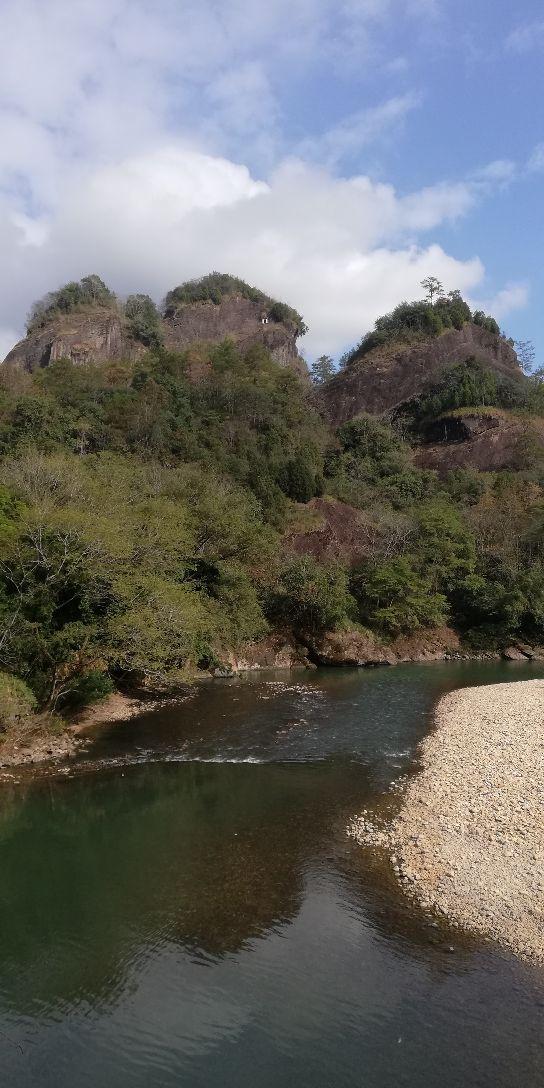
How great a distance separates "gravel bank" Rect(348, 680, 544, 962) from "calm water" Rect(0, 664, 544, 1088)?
0.68 metres

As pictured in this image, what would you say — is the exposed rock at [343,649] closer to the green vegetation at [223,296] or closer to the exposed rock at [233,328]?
the exposed rock at [233,328]

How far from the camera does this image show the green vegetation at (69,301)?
8931 cm

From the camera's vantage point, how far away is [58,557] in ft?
69.5

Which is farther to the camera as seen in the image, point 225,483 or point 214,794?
point 225,483

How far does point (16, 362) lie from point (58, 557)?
74.5 metres

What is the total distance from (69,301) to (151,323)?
11908 mm

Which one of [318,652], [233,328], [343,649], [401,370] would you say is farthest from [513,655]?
[233,328]

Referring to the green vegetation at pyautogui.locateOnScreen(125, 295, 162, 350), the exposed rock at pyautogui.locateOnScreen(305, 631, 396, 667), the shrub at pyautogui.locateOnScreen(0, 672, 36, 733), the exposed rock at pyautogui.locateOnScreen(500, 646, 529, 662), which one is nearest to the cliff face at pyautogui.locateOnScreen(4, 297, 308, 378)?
the green vegetation at pyautogui.locateOnScreen(125, 295, 162, 350)

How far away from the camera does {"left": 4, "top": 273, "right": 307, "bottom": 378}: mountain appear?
279 ft

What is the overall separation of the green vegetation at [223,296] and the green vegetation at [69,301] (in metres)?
11.5

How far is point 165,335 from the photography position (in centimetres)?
9431

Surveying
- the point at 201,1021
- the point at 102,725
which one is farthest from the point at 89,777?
the point at 201,1021

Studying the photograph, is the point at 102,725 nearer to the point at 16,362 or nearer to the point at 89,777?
the point at 89,777

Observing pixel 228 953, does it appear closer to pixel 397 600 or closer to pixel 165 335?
pixel 397 600
